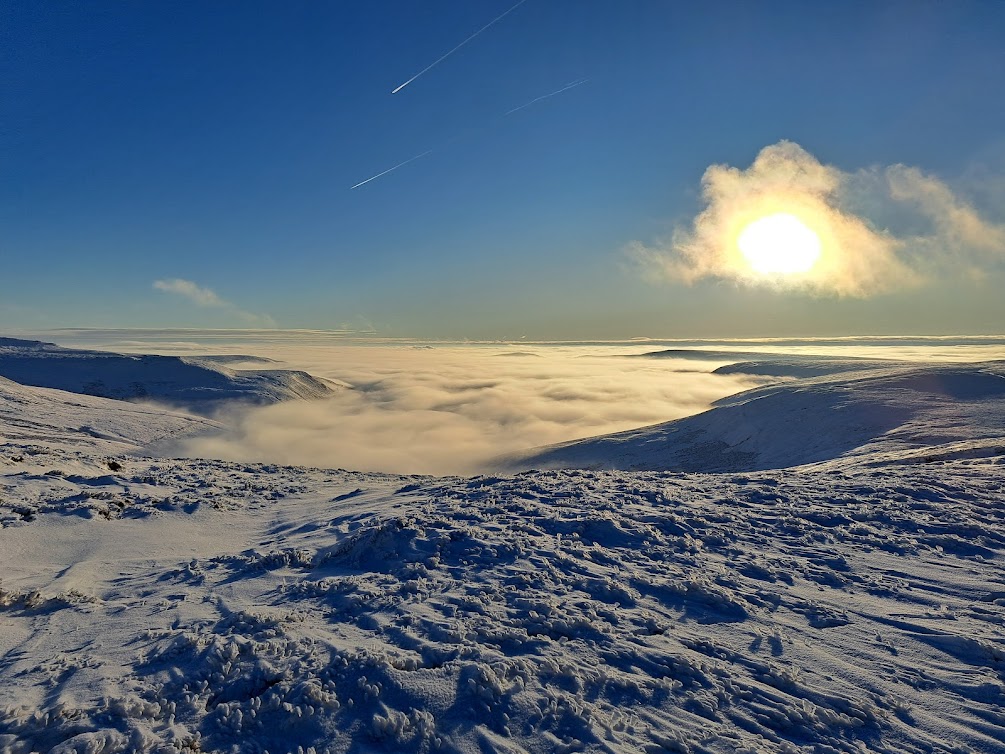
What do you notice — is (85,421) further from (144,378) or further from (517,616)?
(517,616)

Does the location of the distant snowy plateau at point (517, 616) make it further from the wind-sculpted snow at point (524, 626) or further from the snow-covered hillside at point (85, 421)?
the snow-covered hillside at point (85, 421)

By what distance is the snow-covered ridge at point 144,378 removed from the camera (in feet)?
328

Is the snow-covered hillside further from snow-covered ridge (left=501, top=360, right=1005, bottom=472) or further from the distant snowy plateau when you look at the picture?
snow-covered ridge (left=501, top=360, right=1005, bottom=472)

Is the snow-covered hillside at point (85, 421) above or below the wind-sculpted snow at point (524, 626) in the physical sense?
below

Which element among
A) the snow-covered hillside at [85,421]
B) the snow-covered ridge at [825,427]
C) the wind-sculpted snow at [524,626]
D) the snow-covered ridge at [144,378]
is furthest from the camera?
the snow-covered ridge at [144,378]

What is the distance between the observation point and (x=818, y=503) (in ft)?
40.3

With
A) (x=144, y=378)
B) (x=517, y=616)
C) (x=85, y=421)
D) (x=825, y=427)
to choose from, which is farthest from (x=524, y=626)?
(x=144, y=378)

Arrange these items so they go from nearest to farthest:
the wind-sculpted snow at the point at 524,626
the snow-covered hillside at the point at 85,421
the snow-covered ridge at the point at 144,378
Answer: the wind-sculpted snow at the point at 524,626
the snow-covered hillside at the point at 85,421
the snow-covered ridge at the point at 144,378

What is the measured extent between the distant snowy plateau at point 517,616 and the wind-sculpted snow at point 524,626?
3 cm

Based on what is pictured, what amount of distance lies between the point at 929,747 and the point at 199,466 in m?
23.8

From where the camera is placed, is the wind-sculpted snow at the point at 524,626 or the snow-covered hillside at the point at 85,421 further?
the snow-covered hillside at the point at 85,421

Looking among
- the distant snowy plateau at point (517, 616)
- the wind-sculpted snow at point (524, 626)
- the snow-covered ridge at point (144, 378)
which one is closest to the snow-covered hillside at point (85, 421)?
the snow-covered ridge at point (144, 378)

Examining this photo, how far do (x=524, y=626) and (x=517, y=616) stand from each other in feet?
0.88

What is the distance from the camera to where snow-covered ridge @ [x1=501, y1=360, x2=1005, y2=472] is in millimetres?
28719
